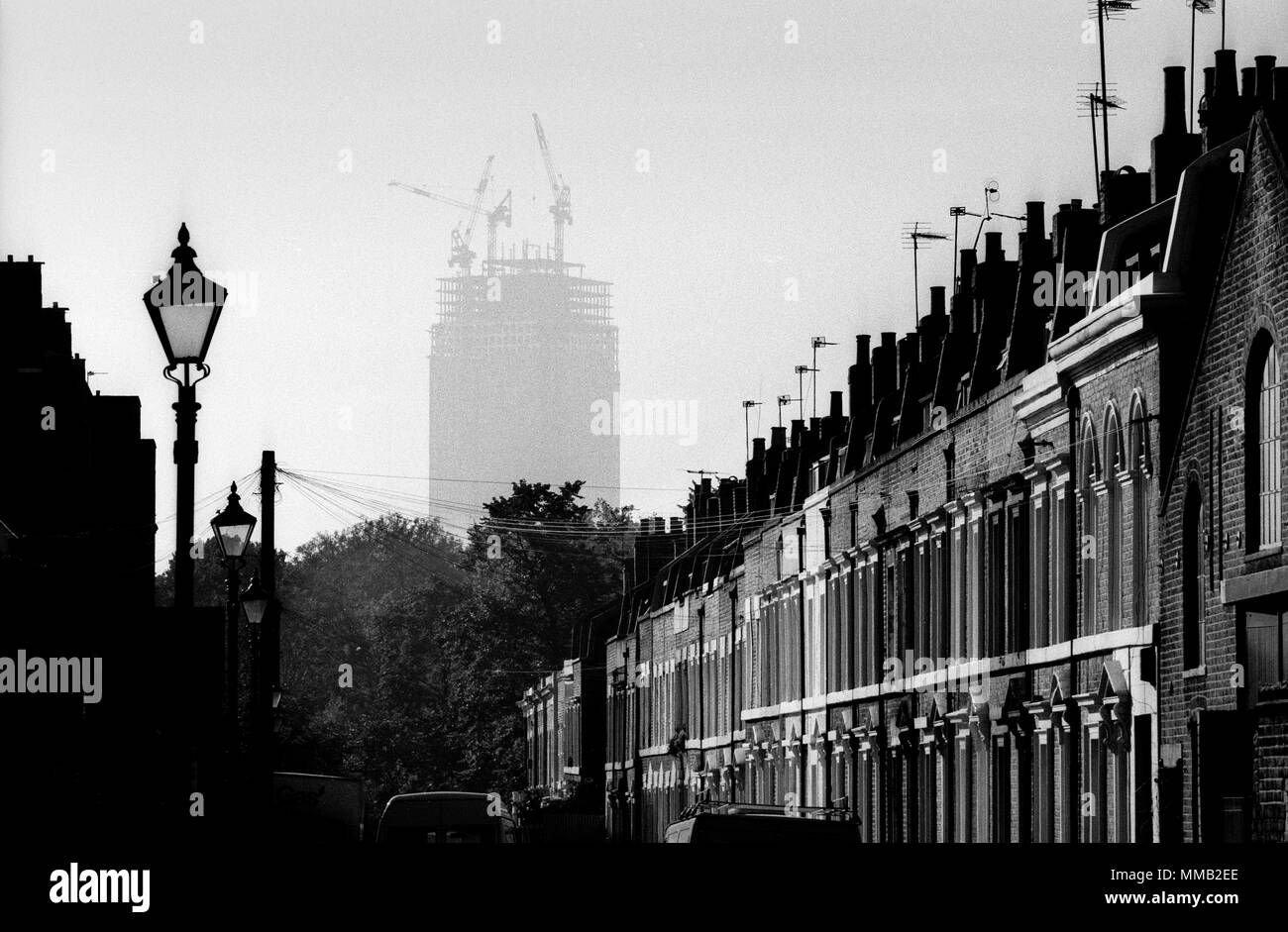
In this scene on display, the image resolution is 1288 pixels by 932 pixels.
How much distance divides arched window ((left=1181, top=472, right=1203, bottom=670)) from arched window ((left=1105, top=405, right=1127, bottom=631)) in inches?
134

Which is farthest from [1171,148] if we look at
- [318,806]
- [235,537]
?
[318,806]

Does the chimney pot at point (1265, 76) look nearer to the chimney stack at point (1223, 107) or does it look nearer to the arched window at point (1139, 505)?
the chimney stack at point (1223, 107)

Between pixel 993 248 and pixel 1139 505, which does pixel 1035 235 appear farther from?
pixel 1139 505

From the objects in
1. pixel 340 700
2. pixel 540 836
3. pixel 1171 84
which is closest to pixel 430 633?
pixel 340 700

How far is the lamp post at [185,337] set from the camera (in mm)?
16344

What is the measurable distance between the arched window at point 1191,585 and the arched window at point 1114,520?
3408mm

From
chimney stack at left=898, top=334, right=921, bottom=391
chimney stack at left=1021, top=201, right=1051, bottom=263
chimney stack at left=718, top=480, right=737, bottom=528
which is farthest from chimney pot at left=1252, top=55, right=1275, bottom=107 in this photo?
chimney stack at left=718, top=480, right=737, bottom=528

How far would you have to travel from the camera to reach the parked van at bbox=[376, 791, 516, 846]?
38.4m

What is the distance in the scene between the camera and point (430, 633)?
143750mm

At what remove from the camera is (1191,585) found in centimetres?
2762

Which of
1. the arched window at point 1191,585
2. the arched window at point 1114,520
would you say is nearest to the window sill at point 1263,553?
the arched window at point 1191,585

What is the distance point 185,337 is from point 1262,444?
41.6ft
